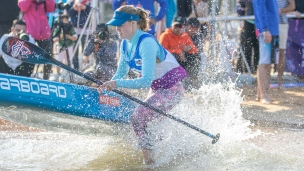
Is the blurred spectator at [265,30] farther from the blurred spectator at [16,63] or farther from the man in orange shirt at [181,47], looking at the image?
the blurred spectator at [16,63]

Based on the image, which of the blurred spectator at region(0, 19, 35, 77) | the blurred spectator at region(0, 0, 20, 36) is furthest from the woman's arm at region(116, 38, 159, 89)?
the blurred spectator at region(0, 0, 20, 36)

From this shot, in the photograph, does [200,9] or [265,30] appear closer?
[265,30]

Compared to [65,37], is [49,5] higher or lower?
higher

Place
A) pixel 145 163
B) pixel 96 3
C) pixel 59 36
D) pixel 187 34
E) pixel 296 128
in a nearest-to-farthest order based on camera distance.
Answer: pixel 145 163 → pixel 296 128 → pixel 187 34 → pixel 96 3 → pixel 59 36

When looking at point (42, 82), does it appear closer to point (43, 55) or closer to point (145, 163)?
point (43, 55)

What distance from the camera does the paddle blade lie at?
6176 mm

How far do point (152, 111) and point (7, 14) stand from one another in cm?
499

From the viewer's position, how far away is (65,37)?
10555 mm

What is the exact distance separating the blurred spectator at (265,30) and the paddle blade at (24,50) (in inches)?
132

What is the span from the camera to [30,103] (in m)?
6.41

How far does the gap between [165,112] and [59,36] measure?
5742mm

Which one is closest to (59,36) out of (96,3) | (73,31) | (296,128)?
(73,31)

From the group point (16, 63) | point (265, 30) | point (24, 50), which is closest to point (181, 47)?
point (265, 30)

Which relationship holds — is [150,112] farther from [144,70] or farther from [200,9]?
[200,9]
